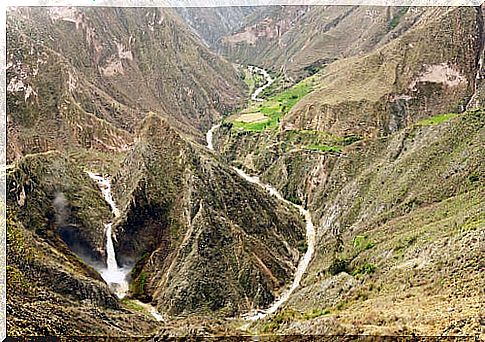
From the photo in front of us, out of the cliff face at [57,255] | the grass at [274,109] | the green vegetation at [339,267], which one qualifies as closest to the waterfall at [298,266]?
the green vegetation at [339,267]

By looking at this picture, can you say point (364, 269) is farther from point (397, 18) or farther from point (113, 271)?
point (397, 18)

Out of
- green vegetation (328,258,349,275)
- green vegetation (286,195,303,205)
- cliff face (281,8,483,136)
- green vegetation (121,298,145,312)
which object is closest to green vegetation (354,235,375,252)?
green vegetation (328,258,349,275)

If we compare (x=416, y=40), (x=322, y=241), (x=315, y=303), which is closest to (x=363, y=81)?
(x=416, y=40)

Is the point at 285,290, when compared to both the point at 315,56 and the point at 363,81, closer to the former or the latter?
the point at 363,81

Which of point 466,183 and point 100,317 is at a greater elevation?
point 100,317

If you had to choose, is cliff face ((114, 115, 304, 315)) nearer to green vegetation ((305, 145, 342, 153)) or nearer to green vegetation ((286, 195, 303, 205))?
green vegetation ((286, 195, 303, 205))
